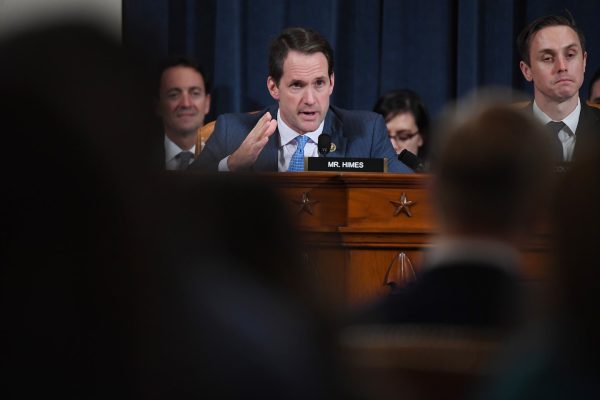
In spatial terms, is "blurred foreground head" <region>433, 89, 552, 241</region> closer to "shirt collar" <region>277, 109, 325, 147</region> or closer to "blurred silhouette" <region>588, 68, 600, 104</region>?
"shirt collar" <region>277, 109, 325, 147</region>

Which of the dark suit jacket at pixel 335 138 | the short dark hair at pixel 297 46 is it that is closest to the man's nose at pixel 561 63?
the dark suit jacket at pixel 335 138

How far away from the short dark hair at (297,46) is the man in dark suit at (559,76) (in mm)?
870

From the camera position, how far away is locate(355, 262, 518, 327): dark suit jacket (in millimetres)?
1193

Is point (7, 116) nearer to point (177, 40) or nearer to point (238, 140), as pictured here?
point (238, 140)

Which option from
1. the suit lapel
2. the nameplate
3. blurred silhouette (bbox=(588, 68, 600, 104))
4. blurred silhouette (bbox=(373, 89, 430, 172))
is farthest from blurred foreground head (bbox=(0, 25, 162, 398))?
blurred silhouette (bbox=(588, 68, 600, 104))

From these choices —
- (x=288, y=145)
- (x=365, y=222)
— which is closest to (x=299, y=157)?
(x=288, y=145)

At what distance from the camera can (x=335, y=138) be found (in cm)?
423

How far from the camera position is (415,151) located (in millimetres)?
4988

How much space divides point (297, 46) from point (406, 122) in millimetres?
819

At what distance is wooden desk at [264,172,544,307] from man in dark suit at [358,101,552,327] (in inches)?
77.5

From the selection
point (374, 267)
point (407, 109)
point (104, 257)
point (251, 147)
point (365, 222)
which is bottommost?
point (374, 267)

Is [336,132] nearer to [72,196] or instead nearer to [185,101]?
[185,101]

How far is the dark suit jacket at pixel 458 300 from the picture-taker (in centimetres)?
119

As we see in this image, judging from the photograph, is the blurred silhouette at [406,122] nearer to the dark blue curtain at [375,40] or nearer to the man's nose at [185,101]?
the dark blue curtain at [375,40]
